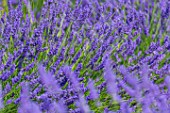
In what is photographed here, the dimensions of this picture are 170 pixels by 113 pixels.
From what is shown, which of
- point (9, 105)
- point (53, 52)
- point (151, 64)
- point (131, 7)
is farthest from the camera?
point (131, 7)

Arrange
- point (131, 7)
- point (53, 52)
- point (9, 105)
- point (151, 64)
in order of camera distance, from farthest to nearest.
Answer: point (131, 7) → point (151, 64) → point (53, 52) → point (9, 105)

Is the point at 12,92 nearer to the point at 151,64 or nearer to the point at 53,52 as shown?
the point at 53,52

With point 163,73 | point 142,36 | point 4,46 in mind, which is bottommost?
point 163,73

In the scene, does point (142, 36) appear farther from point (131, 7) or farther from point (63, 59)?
point (63, 59)

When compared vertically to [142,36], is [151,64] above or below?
below

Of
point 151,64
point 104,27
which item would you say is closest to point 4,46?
point 104,27

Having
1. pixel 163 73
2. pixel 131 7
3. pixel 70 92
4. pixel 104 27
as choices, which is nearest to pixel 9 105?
pixel 70 92

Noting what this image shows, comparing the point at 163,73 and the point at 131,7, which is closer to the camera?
the point at 163,73
